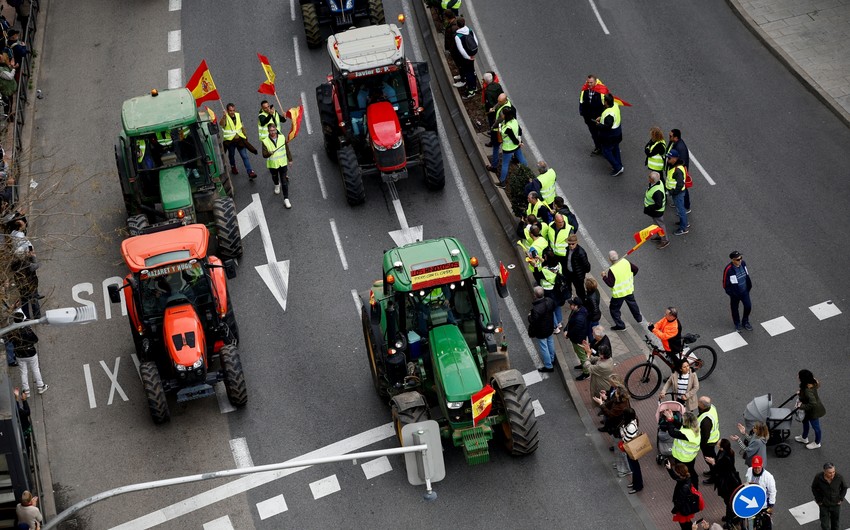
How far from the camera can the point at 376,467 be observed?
19.4 meters

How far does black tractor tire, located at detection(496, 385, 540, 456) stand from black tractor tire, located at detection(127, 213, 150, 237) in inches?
325

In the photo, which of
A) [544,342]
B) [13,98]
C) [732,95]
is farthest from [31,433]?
[732,95]

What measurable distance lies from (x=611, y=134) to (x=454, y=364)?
9185mm

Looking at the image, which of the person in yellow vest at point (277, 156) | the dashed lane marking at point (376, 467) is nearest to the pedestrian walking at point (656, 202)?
the person in yellow vest at point (277, 156)

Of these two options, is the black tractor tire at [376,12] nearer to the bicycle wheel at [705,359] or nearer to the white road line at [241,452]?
the bicycle wheel at [705,359]

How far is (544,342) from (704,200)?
632 cm

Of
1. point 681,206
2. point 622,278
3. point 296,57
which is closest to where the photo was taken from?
point 622,278

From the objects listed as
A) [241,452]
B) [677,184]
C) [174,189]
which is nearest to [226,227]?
[174,189]

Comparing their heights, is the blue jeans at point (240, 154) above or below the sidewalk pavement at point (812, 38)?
below

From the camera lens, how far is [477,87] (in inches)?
1110

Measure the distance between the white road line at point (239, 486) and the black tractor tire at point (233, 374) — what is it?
1.50m

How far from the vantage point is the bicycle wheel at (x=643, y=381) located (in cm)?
2033

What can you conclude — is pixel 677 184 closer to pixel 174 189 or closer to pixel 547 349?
pixel 547 349

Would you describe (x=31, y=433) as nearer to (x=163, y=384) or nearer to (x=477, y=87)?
(x=163, y=384)
